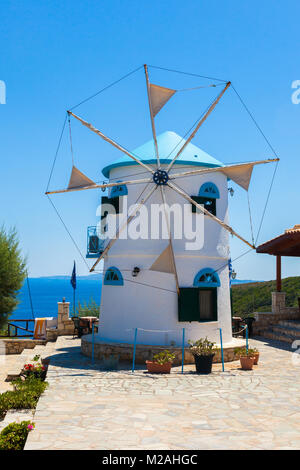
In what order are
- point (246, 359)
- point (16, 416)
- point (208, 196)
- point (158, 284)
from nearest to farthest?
point (16, 416) < point (246, 359) < point (158, 284) < point (208, 196)

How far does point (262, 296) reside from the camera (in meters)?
47.7

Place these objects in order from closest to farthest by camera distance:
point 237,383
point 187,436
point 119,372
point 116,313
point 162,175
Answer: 1. point 187,436
2. point 237,383
3. point 119,372
4. point 162,175
5. point 116,313

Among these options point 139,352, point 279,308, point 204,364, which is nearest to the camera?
point 204,364

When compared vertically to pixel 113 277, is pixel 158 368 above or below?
below

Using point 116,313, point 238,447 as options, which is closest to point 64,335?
point 116,313

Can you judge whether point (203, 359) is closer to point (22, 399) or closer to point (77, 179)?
point (22, 399)

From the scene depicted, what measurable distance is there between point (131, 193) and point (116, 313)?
4085 mm

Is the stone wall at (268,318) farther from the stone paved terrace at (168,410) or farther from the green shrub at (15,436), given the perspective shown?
the green shrub at (15,436)

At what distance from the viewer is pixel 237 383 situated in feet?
38.4

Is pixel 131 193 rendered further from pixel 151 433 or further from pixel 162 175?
pixel 151 433

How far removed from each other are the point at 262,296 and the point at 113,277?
3479 cm

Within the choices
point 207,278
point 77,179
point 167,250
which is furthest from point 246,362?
point 77,179

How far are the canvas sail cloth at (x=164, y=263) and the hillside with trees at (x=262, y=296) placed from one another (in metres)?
28.0
